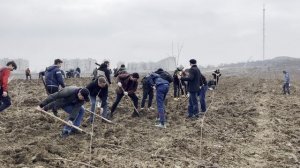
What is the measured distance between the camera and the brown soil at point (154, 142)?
6.94 metres

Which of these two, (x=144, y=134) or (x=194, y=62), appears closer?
(x=144, y=134)

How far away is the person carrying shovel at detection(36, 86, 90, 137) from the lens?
7.94 m

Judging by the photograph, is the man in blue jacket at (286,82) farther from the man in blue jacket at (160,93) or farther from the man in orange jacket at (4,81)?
the man in orange jacket at (4,81)

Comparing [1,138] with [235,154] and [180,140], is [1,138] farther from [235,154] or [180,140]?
[235,154]

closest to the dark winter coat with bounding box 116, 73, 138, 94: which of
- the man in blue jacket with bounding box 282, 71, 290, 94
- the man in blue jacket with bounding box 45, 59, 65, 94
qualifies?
the man in blue jacket with bounding box 45, 59, 65, 94

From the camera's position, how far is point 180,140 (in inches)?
338

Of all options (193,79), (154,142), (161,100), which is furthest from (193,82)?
(154,142)

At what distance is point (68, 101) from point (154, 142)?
1.97 m

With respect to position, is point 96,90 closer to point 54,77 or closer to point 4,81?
point 54,77

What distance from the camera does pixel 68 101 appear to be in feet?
26.9

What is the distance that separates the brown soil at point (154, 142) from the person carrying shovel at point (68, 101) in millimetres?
437

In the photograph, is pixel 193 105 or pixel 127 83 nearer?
pixel 127 83

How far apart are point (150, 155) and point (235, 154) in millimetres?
1742

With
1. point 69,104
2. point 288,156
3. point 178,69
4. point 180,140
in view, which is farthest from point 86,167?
point 178,69
